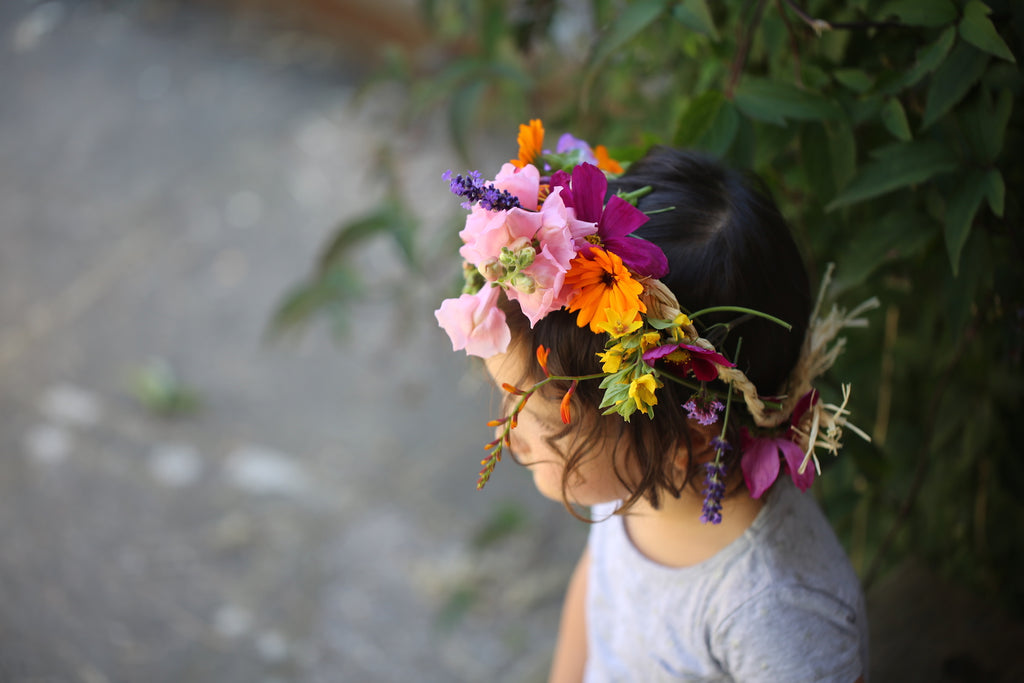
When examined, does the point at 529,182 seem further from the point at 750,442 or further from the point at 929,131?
the point at 929,131

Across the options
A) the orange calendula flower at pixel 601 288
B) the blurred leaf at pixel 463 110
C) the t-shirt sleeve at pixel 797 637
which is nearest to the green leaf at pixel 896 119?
the orange calendula flower at pixel 601 288

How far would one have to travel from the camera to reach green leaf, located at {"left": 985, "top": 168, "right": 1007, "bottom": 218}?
0.78 meters

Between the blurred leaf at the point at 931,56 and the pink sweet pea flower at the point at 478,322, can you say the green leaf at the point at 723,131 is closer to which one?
the blurred leaf at the point at 931,56

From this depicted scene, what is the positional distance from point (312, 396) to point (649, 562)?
1.64 metres

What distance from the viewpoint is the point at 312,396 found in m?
2.42

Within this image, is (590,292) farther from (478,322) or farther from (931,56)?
(931,56)

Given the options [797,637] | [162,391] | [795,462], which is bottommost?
[797,637]

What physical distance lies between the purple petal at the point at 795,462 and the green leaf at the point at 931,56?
0.38 m

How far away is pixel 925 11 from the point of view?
790mm

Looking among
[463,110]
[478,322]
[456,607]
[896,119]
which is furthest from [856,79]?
[456,607]

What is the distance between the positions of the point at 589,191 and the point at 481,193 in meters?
0.10

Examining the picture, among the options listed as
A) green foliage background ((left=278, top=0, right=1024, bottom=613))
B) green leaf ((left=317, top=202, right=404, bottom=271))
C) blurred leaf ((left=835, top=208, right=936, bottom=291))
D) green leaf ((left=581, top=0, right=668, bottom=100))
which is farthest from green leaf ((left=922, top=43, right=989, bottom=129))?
green leaf ((left=317, top=202, right=404, bottom=271))

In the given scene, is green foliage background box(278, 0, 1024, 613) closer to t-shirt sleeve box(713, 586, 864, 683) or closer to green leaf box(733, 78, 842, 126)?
green leaf box(733, 78, 842, 126)

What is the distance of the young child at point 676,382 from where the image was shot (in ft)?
2.28
